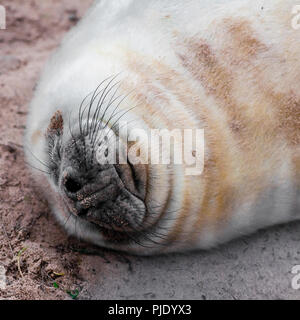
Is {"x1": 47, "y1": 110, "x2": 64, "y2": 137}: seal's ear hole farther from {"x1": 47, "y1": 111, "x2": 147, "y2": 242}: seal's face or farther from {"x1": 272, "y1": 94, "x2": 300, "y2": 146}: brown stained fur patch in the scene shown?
{"x1": 272, "y1": 94, "x2": 300, "y2": 146}: brown stained fur patch

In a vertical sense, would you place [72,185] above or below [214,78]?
below

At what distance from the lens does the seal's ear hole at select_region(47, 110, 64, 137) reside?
7.13 feet

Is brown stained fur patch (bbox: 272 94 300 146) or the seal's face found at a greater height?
brown stained fur patch (bbox: 272 94 300 146)

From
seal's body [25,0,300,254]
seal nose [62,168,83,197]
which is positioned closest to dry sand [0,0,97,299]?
seal's body [25,0,300,254]

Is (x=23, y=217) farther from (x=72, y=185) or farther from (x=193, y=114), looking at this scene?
(x=193, y=114)

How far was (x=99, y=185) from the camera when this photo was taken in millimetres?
1931

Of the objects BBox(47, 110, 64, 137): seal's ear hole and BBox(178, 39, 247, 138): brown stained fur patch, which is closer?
BBox(178, 39, 247, 138): brown stained fur patch

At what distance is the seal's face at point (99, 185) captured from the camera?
6.34 ft

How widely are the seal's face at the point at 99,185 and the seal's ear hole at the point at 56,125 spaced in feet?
0.43

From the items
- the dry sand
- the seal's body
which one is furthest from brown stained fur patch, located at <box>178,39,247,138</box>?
the dry sand

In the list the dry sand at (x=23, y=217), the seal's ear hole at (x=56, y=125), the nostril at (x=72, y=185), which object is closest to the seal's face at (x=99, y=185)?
the nostril at (x=72, y=185)

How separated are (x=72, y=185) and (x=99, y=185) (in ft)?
0.43

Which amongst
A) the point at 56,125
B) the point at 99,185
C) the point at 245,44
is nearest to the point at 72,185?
the point at 99,185
